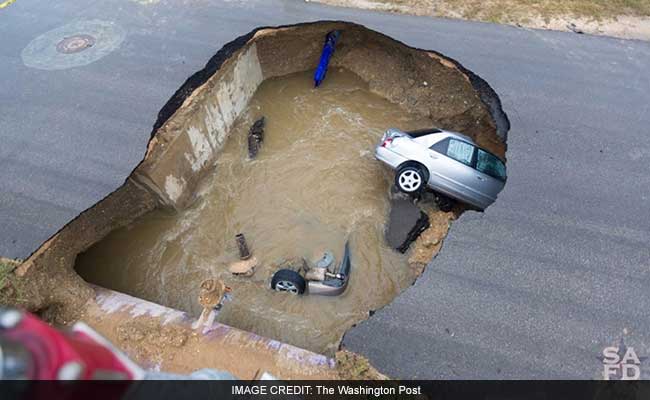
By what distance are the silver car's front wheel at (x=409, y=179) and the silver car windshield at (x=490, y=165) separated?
1169mm

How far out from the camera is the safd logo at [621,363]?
206 inches

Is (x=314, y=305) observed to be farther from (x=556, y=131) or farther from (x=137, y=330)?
(x=556, y=131)

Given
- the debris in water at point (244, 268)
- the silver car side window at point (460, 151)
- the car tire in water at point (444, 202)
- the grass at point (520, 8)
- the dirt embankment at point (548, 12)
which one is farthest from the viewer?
the grass at point (520, 8)

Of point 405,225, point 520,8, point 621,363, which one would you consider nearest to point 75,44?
point 405,225

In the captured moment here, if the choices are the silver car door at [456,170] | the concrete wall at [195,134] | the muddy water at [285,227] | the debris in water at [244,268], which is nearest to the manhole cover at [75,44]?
the concrete wall at [195,134]

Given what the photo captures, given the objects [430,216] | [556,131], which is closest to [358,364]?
[430,216]

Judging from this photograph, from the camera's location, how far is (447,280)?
6090 mm

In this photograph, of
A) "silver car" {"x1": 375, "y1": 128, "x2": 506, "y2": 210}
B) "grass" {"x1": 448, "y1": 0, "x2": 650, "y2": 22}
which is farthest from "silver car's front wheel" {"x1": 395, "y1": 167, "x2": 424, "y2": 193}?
"grass" {"x1": 448, "y1": 0, "x2": 650, "y2": 22}

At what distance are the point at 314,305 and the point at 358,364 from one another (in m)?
2.27

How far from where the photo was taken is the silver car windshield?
8.38 metres

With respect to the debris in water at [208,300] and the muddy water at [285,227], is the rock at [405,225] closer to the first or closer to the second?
the muddy water at [285,227]

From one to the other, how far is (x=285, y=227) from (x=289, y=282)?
1632mm

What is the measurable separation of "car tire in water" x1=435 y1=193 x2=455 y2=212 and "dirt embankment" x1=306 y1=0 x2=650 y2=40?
4.86m

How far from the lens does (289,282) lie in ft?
25.1
